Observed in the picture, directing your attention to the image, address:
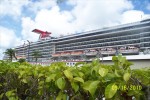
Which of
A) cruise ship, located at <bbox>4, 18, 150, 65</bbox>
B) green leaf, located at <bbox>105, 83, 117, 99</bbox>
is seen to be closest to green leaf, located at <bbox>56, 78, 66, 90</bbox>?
green leaf, located at <bbox>105, 83, 117, 99</bbox>

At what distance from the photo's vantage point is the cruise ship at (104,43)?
48125 mm

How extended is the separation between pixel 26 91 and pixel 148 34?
48.6 meters

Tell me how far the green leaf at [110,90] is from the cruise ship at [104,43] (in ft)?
129

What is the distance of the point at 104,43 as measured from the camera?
5553cm

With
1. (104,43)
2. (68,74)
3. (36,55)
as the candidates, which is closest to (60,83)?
(68,74)

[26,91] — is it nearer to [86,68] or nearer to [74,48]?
[86,68]

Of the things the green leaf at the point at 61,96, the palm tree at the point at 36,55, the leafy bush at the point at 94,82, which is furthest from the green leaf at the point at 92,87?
the palm tree at the point at 36,55

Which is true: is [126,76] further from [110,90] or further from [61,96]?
[61,96]

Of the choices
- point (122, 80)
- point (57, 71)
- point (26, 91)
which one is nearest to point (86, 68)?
point (57, 71)

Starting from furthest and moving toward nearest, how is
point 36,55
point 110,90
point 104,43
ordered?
point 36,55, point 104,43, point 110,90

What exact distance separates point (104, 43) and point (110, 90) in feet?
180

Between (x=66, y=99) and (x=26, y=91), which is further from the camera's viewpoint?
(x=26, y=91)

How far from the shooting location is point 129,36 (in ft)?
166

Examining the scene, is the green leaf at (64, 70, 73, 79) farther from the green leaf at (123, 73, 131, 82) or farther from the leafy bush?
the green leaf at (123, 73, 131, 82)
